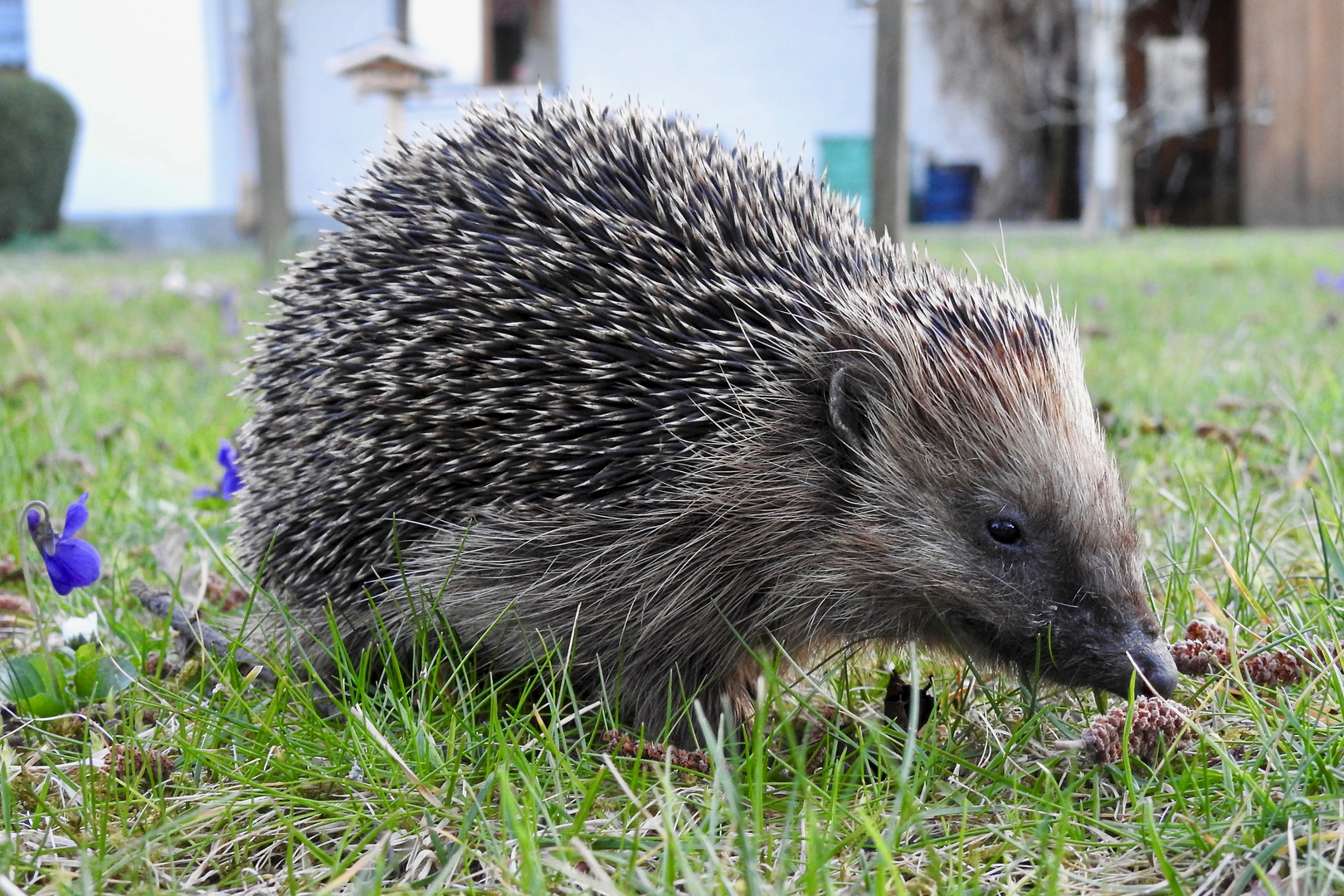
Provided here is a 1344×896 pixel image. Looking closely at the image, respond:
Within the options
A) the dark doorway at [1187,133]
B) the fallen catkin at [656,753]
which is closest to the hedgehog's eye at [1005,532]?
the fallen catkin at [656,753]

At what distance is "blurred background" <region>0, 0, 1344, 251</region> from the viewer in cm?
2012

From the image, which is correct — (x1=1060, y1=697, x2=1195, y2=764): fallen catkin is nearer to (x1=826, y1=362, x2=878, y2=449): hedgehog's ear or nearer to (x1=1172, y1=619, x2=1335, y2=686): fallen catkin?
(x1=1172, y1=619, x2=1335, y2=686): fallen catkin

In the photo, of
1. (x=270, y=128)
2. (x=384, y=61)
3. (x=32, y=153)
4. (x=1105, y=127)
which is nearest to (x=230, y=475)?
(x=270, y=128)

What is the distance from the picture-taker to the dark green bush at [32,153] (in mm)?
20016

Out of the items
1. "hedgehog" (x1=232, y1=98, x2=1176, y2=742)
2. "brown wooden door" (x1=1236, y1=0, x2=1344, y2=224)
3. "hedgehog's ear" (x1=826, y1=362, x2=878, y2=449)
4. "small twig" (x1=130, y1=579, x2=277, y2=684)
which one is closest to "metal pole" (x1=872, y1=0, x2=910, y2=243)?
"hedgehog" (x1=232, y1=98, x2=1176, y2=742)

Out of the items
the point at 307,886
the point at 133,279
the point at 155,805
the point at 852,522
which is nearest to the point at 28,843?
the point at 155,805

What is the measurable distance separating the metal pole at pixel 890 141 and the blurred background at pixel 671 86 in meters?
13.1

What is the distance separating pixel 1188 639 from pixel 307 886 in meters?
1.87

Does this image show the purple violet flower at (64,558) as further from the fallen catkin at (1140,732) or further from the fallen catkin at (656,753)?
the fallen catkin at (1140,732)

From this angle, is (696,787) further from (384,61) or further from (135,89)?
(135,89)

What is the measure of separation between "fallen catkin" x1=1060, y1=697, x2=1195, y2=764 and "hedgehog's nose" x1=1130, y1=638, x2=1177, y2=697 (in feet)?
0.33

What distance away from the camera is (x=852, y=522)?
2924 millimetres

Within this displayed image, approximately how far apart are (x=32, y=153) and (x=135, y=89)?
202 centimetres

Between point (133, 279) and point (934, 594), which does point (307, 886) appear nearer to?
point (934, 594)
